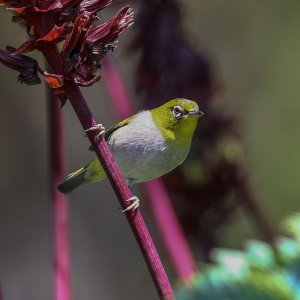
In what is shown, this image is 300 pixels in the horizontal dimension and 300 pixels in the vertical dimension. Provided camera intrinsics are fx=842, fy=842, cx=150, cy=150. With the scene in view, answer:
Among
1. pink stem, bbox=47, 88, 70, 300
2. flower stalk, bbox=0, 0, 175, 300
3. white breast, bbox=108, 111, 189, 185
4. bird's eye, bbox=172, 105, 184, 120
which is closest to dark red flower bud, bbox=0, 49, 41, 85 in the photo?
flower stalk, bbox=0, 0, 175, 300

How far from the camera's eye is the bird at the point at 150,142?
1.42m

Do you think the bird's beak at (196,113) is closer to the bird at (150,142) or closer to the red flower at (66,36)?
the bird at (150,142)

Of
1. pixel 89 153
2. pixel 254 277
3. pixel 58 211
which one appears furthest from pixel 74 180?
pixel 89 153

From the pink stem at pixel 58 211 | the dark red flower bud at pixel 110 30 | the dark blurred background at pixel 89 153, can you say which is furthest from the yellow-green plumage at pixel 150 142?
the dark blurred background at pixel 89 153

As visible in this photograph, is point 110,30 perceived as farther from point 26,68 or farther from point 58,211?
point 58,211

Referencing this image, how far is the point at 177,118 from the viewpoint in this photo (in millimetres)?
1607

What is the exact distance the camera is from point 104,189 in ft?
10.6

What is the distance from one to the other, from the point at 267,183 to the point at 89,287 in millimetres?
802

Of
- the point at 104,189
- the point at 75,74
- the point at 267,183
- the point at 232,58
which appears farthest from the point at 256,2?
the point at 75,74

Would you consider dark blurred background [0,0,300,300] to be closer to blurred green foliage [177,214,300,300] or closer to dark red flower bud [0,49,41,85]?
dark red flower bud [0,49,41,85]

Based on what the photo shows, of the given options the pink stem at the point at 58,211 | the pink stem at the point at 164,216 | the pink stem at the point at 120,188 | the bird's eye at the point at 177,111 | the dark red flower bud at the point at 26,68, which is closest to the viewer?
the pink stem at the point at 120,188

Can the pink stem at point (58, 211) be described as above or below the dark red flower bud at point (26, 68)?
below

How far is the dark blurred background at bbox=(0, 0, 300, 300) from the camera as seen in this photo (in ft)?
10.1

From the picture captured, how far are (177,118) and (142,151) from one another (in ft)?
0.39
